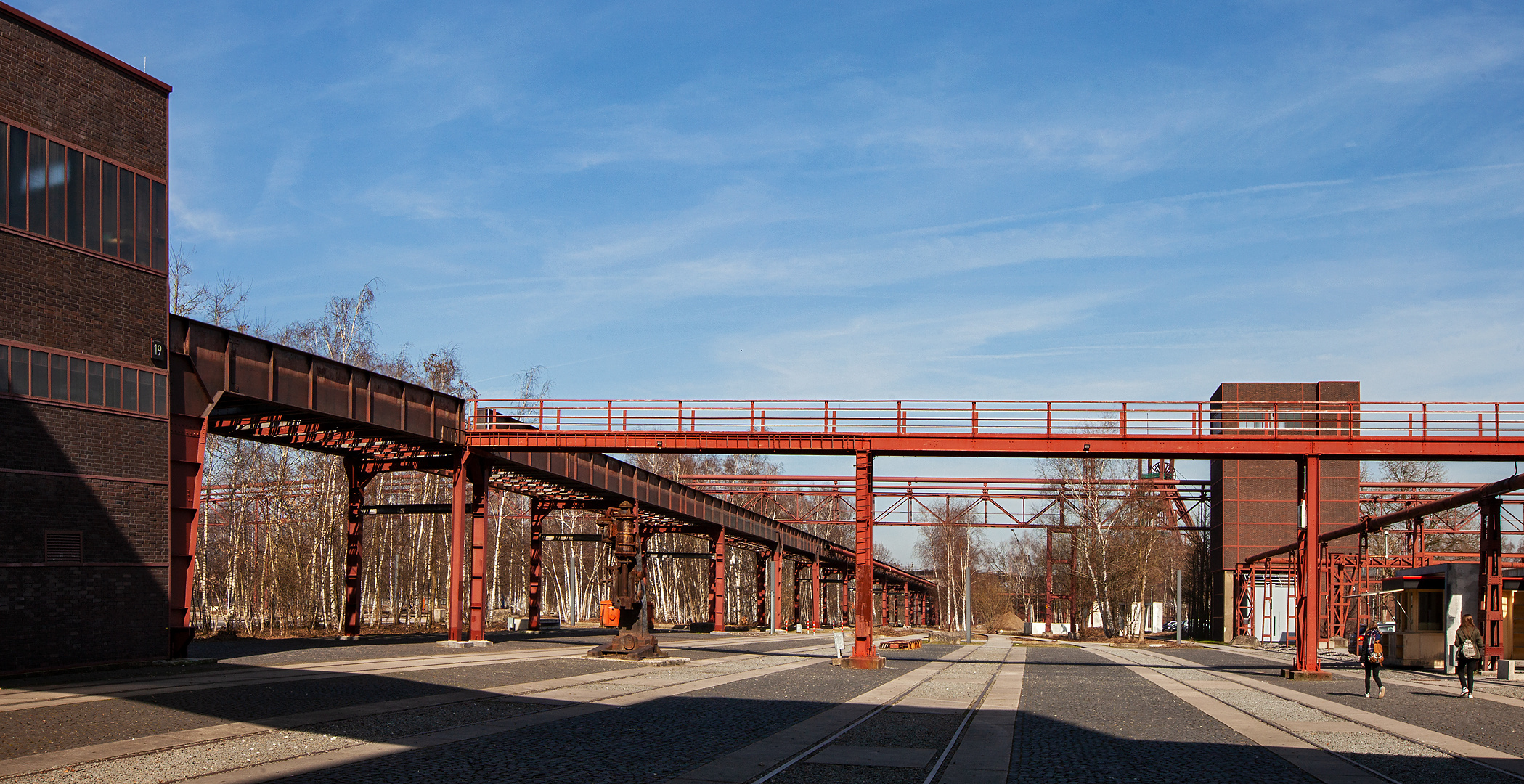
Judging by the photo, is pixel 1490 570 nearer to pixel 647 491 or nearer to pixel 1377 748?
pixel 1377 748

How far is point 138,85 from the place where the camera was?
24.2 metres

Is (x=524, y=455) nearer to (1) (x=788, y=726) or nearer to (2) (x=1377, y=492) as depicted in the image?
(1) (x=788, y=726)

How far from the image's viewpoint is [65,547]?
69.7 feet

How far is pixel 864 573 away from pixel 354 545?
1686cm

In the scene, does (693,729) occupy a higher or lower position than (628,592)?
higher

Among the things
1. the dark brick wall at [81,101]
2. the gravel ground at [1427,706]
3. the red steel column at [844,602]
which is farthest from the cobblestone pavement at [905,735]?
the red steel column at [844,602]

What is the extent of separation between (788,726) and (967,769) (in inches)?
162

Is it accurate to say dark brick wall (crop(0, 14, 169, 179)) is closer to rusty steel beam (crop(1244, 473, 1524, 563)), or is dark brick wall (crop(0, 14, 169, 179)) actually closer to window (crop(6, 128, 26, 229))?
A: window (crop(6, 128, 26, 229))

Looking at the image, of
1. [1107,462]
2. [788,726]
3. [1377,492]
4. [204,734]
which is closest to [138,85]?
[204,734]

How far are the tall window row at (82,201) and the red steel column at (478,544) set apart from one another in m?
12.8

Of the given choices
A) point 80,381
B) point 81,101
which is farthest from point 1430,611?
point 81,101

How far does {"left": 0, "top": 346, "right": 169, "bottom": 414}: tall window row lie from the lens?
20656 mm

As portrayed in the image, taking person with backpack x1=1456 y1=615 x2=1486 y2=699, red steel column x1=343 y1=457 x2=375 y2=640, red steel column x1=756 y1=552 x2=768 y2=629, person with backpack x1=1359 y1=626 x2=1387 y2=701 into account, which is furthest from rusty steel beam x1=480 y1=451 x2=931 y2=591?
person with backpack x1=1456 y1=615 x2=1486 y2=699

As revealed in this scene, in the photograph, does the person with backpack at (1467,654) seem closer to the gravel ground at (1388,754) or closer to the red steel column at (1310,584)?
the red steel column at (1310,584)
